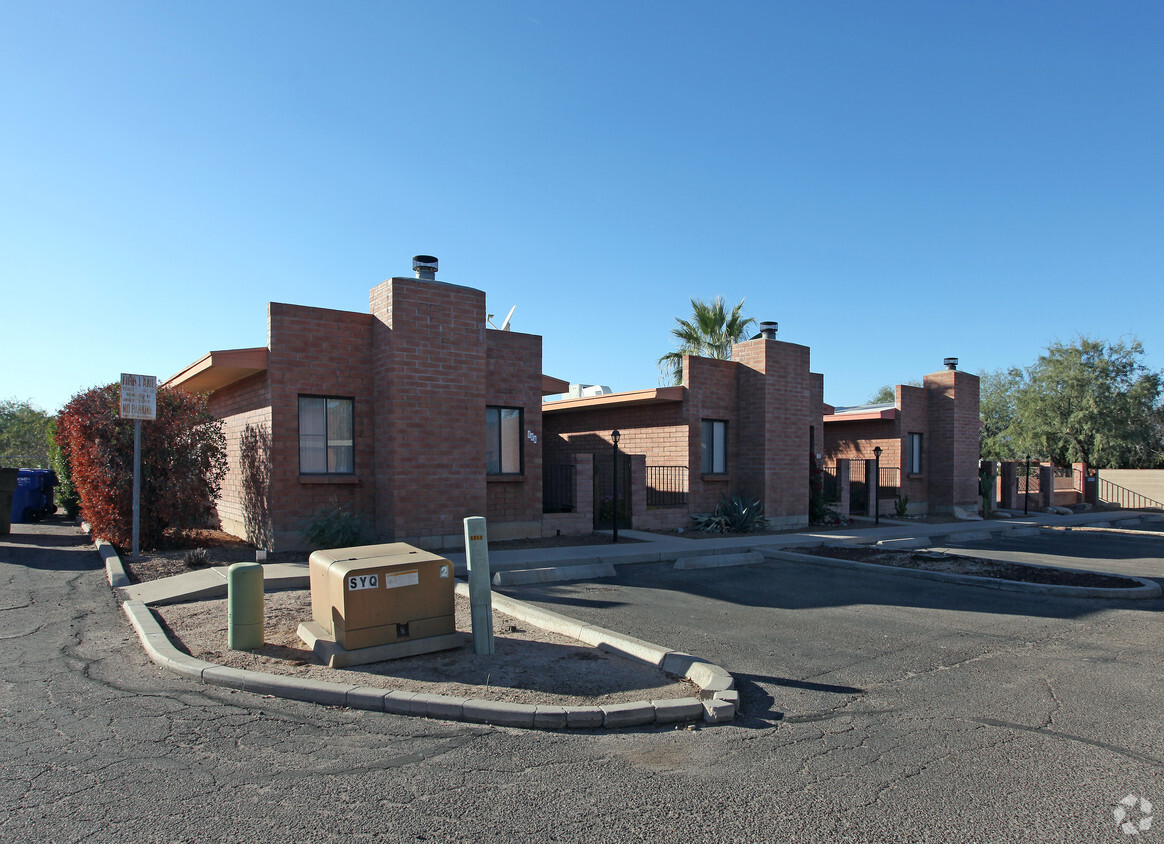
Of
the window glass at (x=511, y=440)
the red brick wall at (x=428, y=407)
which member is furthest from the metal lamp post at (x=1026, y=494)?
the red brick wall at (x=428, y=407)

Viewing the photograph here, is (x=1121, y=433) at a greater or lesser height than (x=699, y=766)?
greater

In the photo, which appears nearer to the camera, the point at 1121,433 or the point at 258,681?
the point at 258,681

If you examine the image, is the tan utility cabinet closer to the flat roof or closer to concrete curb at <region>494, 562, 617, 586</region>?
concrete curb at <region>494, 562, 617, 586</region>

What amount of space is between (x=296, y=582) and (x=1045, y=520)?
23.1 m

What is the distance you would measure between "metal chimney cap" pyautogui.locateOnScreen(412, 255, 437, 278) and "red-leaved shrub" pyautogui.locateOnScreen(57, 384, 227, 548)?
4611mm

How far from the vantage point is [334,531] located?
11812mm

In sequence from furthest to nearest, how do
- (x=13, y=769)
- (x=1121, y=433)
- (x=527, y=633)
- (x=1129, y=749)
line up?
(x=1121, y=433) → (x=527, y=633) → (x=1129, y=749) → (x=13, y=769)

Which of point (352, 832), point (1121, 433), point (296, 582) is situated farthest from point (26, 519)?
point (1121, 433)

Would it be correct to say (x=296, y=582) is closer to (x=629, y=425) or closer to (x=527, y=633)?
(x=527, y=633)

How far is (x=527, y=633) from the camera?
771 centimetres

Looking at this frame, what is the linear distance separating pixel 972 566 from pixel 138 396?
1363cm

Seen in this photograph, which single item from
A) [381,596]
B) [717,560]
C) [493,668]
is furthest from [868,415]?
[381,596]

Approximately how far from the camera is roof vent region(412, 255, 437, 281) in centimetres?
1346

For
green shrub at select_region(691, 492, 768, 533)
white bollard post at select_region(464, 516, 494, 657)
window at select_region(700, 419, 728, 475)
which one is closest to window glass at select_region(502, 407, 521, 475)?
green shrub at select_region(691, 492, 768, 533)
